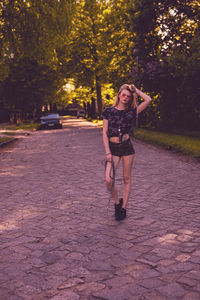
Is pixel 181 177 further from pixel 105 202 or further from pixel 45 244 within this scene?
pixel 45 244

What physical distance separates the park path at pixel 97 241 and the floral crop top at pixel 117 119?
1339mm

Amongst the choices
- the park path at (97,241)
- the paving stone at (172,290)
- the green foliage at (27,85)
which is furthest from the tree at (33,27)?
the green foliage at (27,85)

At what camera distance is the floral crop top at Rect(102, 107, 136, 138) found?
5102 millimetres

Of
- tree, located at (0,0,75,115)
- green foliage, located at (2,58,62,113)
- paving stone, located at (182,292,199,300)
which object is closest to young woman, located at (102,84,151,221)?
paving stone, located at (182,292,199,300)

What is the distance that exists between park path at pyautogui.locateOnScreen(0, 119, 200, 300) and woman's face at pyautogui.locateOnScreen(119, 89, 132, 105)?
174 centimetres

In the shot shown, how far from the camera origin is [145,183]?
27.5 ft

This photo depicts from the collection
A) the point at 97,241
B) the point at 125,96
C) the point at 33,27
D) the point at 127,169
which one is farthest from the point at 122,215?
the point at 33,27

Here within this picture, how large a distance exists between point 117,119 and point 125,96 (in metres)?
0.34

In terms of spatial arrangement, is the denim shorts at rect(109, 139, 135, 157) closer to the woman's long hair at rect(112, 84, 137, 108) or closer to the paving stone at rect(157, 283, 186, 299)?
the woman's long hair at rect(112, 84, 137, 108)

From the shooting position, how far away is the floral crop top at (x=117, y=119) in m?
5.10

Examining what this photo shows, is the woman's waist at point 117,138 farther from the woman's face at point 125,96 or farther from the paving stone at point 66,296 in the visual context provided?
the paving stone at point 66,296

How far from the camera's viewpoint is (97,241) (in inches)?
178

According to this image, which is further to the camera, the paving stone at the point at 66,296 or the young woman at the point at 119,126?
the young woman at the point at 119,126

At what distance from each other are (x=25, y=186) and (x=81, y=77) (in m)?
35.5
